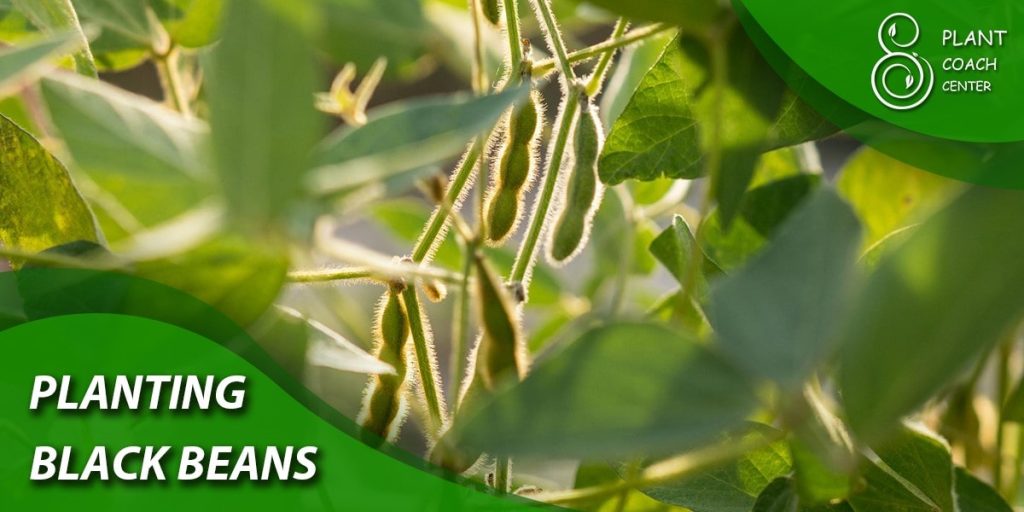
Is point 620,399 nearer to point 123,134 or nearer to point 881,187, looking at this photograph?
point 123,134

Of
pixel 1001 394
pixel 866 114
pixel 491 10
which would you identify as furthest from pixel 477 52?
pixel 1001 394

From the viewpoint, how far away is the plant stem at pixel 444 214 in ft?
1.05

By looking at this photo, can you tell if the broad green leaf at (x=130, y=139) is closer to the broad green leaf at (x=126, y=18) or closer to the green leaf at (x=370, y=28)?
the green leaf at (x=370, y=28)

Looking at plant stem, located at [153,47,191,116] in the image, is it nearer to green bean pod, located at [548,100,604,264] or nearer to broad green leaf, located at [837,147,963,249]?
green bean pod, located at [548,100,604,264]

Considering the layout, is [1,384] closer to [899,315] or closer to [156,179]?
[156,179]

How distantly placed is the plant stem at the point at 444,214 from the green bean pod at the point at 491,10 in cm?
6

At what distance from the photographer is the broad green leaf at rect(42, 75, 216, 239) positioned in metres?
0.22

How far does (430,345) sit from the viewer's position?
345 mm

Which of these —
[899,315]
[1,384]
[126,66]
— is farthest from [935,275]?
[126,66]

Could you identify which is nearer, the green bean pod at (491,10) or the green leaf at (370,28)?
the green leaf at (370,28)

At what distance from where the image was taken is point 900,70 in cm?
31

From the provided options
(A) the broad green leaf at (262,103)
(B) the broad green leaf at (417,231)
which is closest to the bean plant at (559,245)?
(A) the broad green leaf at (262,103)

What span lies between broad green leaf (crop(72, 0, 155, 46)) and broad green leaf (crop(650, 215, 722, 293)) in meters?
0.20

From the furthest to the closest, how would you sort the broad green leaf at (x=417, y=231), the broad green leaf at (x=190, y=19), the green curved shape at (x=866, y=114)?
1. the broad green leaf at (x=417, y=231)
2. the broad green leaf at (x=190, y=19)
3. the green curved shape at (x=866, y=114)
